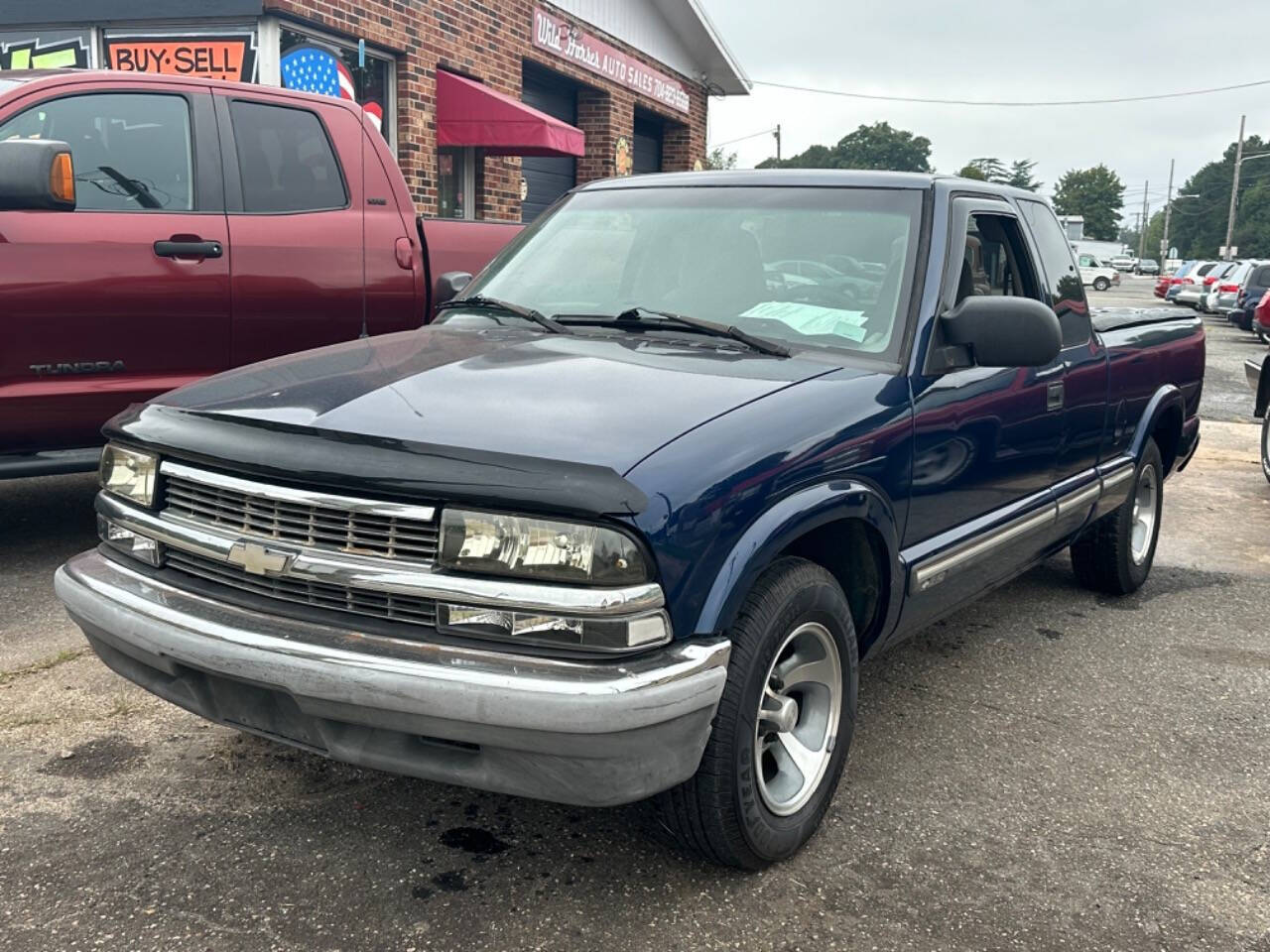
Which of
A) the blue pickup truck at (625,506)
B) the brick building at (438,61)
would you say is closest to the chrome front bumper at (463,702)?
the blue pickup truck at (625,506)

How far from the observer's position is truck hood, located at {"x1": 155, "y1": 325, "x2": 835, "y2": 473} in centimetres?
247

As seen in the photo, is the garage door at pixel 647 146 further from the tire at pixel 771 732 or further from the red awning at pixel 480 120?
the tire at pixel 771 732

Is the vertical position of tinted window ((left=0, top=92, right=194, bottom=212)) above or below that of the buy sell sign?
below

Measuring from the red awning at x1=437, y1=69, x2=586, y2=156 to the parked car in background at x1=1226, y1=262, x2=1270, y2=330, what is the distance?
686 inches

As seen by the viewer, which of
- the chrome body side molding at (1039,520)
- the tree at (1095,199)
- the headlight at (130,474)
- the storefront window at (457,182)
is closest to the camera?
the headlight at (130,474)

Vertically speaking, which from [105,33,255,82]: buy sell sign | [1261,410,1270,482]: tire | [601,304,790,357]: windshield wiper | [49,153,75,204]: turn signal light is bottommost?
[1261,410,1270,482]: tire

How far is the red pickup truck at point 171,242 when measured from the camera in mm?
4672

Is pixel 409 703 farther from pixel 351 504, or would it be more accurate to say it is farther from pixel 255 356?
pixel 255 356

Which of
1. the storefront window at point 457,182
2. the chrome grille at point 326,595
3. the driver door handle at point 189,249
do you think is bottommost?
the chrome grille at point 326,595

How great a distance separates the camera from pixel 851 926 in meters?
2.60

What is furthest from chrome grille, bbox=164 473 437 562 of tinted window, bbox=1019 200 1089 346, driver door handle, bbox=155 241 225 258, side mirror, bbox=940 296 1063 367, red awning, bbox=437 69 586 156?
red awning, bbox=437 69 586 156

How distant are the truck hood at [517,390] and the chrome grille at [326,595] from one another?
333mm

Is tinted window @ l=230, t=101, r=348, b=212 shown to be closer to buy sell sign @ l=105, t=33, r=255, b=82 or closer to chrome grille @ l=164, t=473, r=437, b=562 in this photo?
chrome grille @ l=164, t=473, r=437, b=562

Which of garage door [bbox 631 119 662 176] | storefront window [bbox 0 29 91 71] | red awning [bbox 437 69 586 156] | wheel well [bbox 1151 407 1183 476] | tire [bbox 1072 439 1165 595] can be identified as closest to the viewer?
tire [bbox 1072 439 1165 595]
